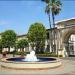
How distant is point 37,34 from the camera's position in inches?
2240

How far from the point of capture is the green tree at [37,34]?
5672cm

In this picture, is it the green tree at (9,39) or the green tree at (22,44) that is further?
the green tree at (9,39)


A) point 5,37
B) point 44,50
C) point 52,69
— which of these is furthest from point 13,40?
point 52,69

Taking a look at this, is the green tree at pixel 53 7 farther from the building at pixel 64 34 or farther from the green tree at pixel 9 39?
Answer: the green tree at pixel 9 39

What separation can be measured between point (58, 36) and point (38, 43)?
7684mm

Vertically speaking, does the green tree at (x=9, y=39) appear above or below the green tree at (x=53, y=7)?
below

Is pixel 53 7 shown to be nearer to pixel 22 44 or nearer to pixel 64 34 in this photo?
pixel 64 34

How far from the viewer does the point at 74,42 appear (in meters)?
57.3

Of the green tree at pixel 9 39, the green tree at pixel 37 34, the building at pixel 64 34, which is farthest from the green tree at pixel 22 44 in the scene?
the building at pixel 64 34

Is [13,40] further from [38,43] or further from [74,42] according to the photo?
[74,42]

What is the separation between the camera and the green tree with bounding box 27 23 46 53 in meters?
56.7

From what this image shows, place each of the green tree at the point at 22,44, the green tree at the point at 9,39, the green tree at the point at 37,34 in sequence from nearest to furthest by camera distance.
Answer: the green tree at the point at 37,34 → the green tree at the point at 22,44 → the green tree at the point at 9,39

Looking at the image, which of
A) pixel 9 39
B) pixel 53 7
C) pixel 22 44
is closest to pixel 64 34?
pixel 53 7

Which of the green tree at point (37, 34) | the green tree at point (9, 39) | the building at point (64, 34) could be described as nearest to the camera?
the building at point (64, 34)
